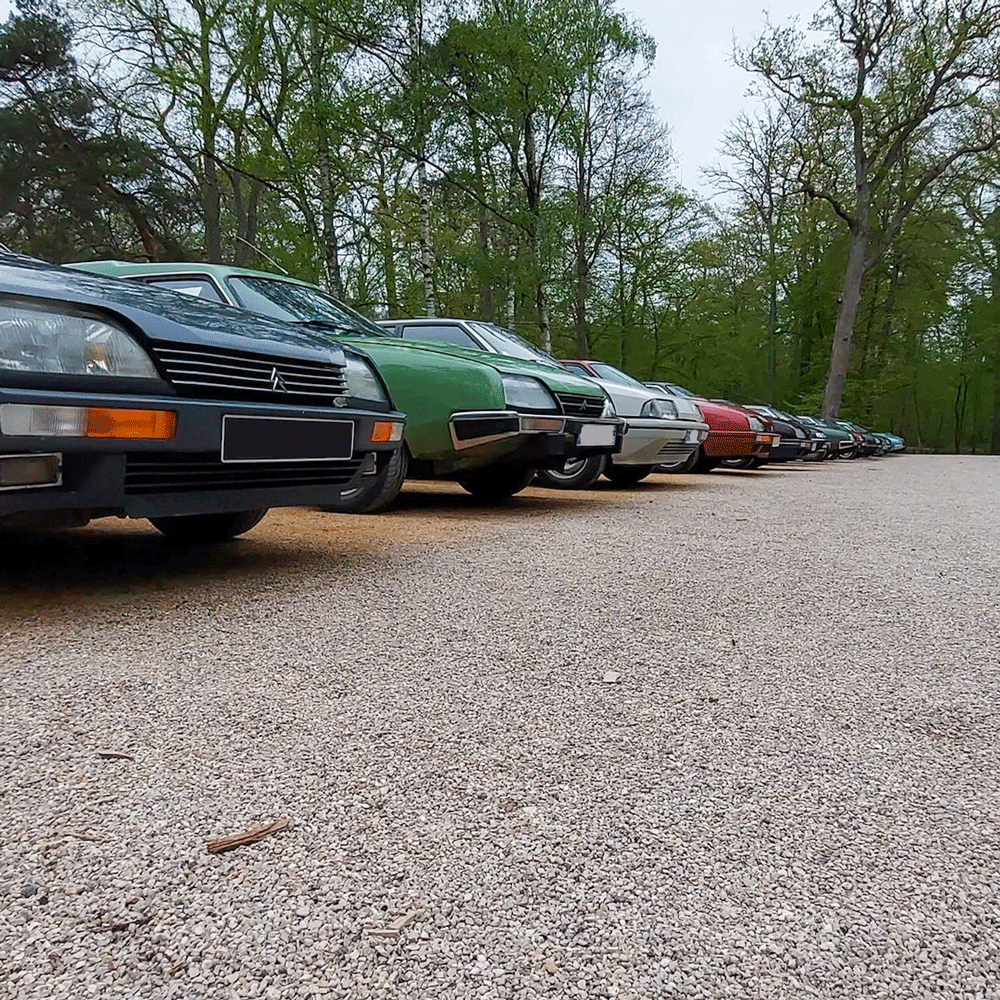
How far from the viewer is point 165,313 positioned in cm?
231

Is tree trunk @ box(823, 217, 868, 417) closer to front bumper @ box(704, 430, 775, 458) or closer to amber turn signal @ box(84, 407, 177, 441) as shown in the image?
front bumper @ box(704, 430, 775, 458)

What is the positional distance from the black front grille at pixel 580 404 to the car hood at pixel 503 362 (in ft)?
0.11

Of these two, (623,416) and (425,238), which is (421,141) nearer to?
(425,238)

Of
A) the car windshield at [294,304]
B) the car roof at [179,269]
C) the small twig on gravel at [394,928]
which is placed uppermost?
the car roof at [179,269]

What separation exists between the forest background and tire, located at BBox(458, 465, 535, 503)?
22.2 feet

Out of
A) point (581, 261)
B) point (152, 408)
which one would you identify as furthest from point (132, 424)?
point (581, 261)

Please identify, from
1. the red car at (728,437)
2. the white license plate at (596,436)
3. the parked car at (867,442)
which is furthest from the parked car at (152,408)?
the parked car at (867,442)

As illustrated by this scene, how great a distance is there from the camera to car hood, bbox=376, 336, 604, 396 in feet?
14.5

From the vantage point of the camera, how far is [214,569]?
2807mm

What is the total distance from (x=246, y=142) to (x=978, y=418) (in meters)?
33.7

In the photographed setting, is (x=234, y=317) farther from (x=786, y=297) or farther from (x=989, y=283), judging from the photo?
(x=989, y=283)

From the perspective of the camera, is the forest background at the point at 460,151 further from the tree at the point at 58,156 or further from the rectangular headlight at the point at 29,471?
the rectangular headlight at the point at 29,471

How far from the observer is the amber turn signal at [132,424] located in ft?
6.36

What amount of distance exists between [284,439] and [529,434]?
6.87 feet
